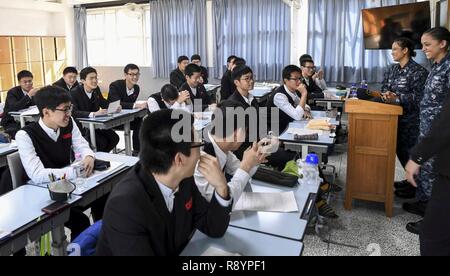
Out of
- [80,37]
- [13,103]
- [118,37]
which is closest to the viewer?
[13,103]

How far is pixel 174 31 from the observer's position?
328 inches

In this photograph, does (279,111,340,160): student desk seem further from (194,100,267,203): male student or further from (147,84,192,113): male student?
(147,84,192,113): male student

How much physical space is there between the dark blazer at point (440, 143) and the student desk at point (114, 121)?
3.35 meters

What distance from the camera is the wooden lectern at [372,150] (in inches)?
116

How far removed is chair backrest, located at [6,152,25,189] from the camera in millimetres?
2148

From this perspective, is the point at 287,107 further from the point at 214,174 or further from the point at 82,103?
the point at 82,103

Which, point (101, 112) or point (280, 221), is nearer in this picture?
point (280, 221)

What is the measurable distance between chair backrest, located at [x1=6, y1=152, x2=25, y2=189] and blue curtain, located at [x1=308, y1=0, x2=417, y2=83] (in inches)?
238

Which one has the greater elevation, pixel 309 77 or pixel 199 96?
pixel 309 77

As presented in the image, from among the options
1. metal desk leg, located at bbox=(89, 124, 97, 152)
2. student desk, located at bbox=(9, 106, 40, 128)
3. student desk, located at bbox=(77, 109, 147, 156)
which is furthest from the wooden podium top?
student desk, located at bbox=(9, 106, 40, 128)

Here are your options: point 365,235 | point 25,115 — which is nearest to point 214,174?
point 365,235

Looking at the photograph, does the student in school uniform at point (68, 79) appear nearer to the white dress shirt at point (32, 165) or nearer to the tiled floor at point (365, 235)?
the white dress shirt at point (32, 165)

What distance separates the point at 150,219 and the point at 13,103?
4386 mm
